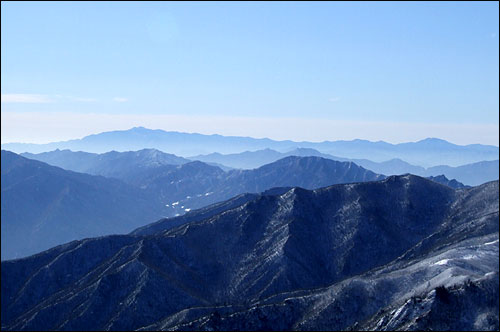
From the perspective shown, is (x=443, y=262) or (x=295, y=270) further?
(x=295, y=270)

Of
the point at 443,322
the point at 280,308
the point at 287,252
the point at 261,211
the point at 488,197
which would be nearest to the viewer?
the point at 443,322

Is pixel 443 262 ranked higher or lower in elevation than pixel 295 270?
higher

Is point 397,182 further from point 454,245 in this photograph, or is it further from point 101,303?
point 101,303

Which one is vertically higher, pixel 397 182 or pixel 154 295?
pixel 397 182

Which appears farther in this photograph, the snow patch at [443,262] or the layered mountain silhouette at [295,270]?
the snow patch at [443,262]

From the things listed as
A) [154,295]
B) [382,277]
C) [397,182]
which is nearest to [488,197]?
[397,182]

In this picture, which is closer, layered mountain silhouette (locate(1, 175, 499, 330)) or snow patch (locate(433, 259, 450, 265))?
layered mountain silhouette (locate(1, 175, 499, 330))

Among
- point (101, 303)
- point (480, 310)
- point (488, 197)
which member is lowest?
point (101, 303)

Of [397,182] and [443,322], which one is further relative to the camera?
[397,182]
